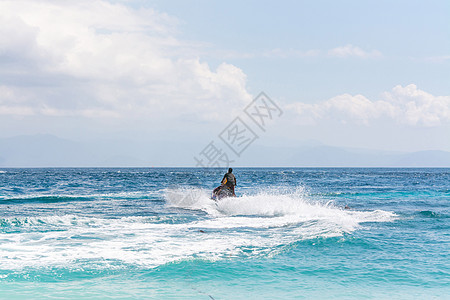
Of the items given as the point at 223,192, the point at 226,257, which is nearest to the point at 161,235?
the point at 226,257

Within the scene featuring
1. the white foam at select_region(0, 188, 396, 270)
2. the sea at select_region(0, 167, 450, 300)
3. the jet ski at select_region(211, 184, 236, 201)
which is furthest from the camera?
the jet ski at select_region(211, 184, 236, 201)

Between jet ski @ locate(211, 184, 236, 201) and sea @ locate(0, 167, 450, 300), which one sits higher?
jet ski @ locate(211, 184, 236, 201)

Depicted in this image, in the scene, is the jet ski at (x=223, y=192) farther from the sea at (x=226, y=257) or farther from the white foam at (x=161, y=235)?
the sea at (x=226, y=257)

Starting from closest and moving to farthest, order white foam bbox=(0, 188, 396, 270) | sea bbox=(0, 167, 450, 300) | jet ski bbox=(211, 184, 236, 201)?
sea bbox=(0, 167, 450, 300)
white foam bbox=(0, 188, 396, 270)
jet ski bbox=(211, 184, 236, 201)

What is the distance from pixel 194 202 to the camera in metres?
25.5

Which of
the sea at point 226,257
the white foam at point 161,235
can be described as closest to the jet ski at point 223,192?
the white foam at point 161,235

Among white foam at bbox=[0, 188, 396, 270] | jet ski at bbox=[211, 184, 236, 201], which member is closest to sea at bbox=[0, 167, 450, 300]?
white foam at bbox=[0, 188, 396, 270]

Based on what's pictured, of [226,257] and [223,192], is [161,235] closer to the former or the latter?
[226,257]

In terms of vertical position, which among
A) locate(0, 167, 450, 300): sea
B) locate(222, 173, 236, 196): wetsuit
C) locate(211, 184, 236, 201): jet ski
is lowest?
locate(0, 167, 450, 300): sea

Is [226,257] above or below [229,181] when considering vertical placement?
below

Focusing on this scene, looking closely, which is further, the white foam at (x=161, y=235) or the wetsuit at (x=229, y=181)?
the wetsuit at (x=229, y=181)

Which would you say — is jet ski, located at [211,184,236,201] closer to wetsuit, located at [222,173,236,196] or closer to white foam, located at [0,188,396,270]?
wetsuit, located at [222,173,236,196]

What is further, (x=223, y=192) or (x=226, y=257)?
(x=223, y=192)

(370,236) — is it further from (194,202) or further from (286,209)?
(194,202)
